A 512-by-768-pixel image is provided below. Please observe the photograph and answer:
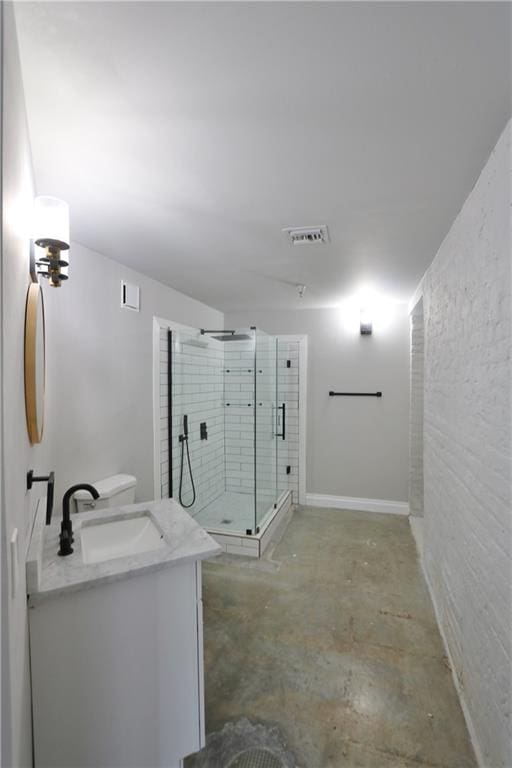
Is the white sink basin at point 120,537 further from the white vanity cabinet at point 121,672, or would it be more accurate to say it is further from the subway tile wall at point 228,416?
the subway tile wall at point 228,416

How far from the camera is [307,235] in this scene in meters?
2.10

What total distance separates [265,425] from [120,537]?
7.55ft

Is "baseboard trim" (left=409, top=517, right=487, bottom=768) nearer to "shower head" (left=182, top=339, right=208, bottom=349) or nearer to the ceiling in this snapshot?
the ceiling

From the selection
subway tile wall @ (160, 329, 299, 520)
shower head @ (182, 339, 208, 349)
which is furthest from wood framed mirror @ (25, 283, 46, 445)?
shower head @ (182, 339, 208, 349)

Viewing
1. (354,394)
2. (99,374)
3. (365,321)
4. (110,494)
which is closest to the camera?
(110,494)

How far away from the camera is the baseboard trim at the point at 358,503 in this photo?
13.3 ft

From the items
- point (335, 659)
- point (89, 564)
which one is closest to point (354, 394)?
point (335, 659)

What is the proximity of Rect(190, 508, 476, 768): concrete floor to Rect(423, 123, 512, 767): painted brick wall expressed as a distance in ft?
0.63

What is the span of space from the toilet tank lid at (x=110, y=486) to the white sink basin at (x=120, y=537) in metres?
0.47

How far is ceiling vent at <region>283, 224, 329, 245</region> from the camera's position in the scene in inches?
79.6

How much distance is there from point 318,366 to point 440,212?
8.51 ft

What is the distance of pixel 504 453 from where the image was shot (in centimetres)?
123

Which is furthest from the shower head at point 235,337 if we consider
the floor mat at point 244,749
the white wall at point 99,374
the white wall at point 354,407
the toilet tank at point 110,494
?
the floor mat at point 244,749

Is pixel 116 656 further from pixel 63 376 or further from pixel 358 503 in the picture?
pixel 358 503
